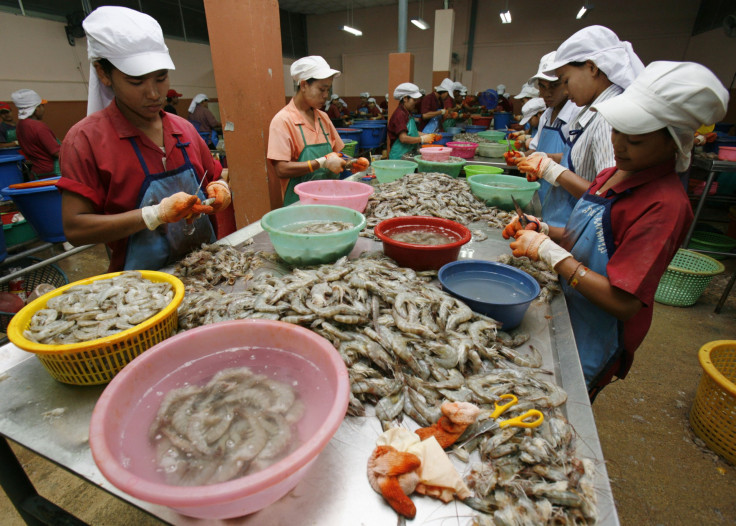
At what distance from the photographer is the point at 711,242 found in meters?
7.09

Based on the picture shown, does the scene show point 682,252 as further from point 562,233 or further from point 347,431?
point 347,431

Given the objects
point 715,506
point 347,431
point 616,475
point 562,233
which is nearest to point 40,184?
point 347,431

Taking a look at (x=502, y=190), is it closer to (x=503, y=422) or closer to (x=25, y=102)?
(x=503, y=422)

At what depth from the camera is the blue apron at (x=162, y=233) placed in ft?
8.19

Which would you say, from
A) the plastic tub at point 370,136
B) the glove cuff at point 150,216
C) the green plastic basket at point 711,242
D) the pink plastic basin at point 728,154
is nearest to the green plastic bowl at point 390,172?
the glove cuff at point 150,216

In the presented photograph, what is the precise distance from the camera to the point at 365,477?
127cm

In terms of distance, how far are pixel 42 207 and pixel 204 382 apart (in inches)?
200

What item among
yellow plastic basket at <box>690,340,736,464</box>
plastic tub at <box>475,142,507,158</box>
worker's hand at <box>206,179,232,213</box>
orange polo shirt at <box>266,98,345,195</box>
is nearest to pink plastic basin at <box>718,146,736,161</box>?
plastic tub at <box>475,142,507,158</box>

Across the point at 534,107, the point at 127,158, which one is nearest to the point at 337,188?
the point at 127,158

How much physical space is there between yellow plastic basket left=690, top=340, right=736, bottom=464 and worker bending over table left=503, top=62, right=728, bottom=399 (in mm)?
1873

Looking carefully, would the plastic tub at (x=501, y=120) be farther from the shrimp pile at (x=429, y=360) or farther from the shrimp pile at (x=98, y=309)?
the shrimp pile at (x=98, y=309)

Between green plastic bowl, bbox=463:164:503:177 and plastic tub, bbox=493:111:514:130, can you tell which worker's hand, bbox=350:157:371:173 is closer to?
green plastic bowl, bbox=463:164:503:177

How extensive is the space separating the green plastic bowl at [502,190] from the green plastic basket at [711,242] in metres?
5.19

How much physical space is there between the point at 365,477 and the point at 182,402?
0.73 meters
